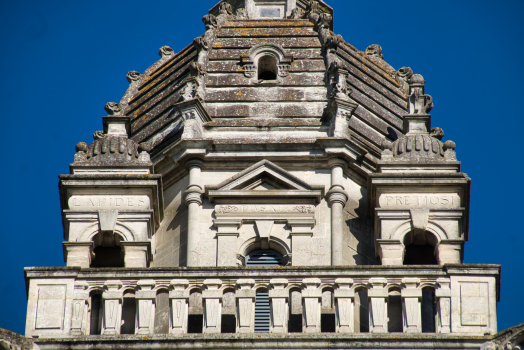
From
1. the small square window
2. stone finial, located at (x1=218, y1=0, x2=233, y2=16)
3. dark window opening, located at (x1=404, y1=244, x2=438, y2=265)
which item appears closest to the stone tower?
dark window opening, located at (x1=404, y1=244, x2=438, y2=265)

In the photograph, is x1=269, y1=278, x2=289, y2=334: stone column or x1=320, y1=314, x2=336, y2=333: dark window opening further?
x1=320, y1=314, x2=336, y2=333: dark window opening

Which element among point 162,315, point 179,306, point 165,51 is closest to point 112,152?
point 162,315

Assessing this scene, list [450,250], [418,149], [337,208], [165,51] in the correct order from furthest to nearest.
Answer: [165,51] → [418,149] → [337,208] → [450,250]

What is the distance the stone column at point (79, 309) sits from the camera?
27359 millimetres

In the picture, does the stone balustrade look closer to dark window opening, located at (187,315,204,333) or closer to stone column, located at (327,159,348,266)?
dark window opening, located at (187,315,204,333)

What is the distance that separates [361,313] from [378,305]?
3.58 metres

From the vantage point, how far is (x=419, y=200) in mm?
33406

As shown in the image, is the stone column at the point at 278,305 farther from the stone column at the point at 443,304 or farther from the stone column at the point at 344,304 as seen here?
the stone column at the point at 443,304

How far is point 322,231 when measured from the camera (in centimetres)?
3325

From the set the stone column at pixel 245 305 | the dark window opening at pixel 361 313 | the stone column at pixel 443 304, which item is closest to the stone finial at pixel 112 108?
the dark window opening at pixel 361 313

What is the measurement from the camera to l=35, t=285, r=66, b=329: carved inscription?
89.9 feet

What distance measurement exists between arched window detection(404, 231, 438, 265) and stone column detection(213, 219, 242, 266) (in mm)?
3515

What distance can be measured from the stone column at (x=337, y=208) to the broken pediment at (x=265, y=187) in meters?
0.32

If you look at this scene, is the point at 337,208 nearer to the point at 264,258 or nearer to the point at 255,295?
the point at 264,258
